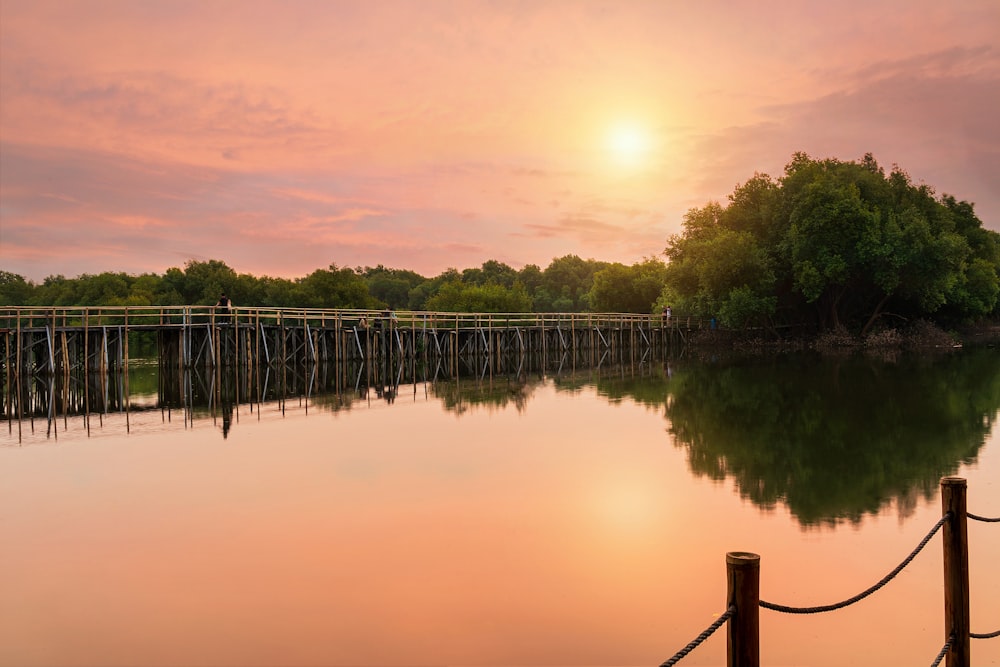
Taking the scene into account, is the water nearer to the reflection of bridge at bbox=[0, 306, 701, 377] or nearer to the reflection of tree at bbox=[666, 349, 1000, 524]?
the reflection of tree at bbox=[666, 349, 1000, 524]

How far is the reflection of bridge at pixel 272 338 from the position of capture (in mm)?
30422

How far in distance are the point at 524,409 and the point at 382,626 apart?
47.2 feet

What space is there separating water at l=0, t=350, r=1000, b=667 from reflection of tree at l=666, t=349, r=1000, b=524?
0.08 metres

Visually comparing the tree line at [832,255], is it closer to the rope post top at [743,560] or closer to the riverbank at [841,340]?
the riverbank at [841,340]

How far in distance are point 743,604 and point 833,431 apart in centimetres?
1355

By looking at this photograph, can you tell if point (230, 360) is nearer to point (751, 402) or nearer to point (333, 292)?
point (751, 402)

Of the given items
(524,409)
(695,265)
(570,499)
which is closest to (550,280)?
(695,265)

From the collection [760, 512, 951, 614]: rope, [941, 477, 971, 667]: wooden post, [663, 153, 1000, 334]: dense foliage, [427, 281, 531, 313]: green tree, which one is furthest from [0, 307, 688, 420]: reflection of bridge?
[427, 281, 531, 313]: green tree

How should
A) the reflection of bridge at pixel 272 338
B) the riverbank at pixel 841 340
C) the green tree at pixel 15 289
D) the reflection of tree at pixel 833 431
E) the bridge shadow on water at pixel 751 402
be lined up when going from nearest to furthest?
the reflection of tree at pixel 833 431
the bridge shadow on water at pixel 751 402
the reflection of bridge at pixel 272 338
the riverbank at pixel 841 340
the green tree at pixel 15 289

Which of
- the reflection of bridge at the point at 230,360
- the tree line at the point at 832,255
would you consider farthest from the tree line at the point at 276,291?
the reflection of bridge at the point at 230,360

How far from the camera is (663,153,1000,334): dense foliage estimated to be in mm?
46312

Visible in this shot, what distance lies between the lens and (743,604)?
3.96 metres

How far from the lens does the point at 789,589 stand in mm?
7340

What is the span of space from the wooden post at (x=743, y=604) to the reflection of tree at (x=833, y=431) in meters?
6.04
